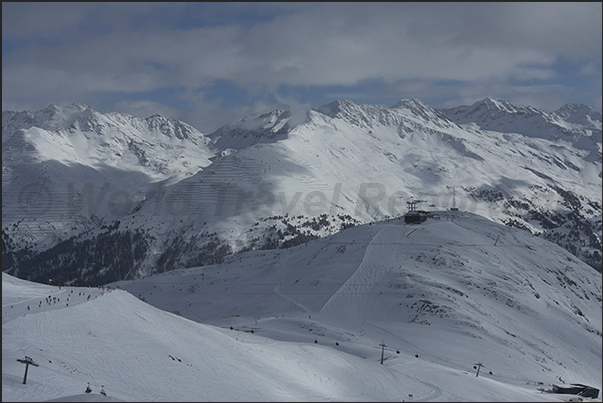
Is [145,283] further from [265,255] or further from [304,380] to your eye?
[304,380]

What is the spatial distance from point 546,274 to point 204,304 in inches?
3375

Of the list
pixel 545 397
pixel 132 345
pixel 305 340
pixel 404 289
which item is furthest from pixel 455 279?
pixel 132 345

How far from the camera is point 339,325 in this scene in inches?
3871

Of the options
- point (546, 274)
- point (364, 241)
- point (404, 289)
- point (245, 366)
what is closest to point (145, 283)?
point (364, 241)

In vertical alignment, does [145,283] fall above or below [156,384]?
below

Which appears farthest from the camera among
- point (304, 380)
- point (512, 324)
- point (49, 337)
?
point (512, 324)

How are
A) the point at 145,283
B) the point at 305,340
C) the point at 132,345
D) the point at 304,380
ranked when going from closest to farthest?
the point at 132,345 < the point at 304,380 < the point at 305,340 < the point at 145,283

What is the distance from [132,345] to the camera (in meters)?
43.0

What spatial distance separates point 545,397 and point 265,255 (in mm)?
120514

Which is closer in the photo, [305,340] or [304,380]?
[304,380]

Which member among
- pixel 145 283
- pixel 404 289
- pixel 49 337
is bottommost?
pixel 145 283

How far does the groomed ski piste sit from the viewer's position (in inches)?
1535

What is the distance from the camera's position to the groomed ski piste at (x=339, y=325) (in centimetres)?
3900

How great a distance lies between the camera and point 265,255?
17225 cm
